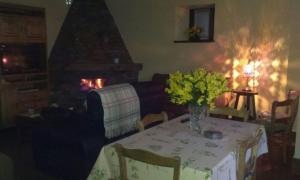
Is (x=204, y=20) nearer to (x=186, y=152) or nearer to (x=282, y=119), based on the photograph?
(x=282, y=119)

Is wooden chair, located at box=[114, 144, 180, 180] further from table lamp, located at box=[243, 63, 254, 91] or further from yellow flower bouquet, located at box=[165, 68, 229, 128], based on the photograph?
table lamp, located at box=[243, 63, 254, 91]

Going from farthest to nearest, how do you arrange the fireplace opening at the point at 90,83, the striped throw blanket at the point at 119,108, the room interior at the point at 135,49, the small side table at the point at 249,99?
the fireplace opening at the point at 90,83, the small side table at the point at 249,99, the room interior at the point at 135,49, the striped throw blanket at the point at 119,108

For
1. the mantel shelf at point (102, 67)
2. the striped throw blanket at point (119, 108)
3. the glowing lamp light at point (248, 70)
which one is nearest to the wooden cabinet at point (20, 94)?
the mantel shelf at point (102, 67)

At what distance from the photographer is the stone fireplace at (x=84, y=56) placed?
586 centimetres

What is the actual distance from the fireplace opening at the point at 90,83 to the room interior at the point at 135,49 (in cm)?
2

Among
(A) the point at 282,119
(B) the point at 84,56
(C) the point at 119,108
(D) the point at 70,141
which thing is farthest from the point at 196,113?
(B) the point at 84,56

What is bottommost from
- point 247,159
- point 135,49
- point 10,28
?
point 247,159

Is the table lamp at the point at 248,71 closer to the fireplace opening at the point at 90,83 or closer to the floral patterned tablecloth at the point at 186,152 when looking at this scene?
the floral patterned tablecloth at the point at 186,152

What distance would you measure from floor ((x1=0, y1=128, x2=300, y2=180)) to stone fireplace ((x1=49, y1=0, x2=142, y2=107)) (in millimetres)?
1838

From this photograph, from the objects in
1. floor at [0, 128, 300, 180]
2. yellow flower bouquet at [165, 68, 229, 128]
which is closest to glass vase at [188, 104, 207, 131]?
yellow flower bouquet at [165, 68, 229, 128]

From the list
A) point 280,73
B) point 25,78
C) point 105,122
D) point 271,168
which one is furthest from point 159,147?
point 25,78

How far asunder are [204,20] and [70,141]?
3.89 meters

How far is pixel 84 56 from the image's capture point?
20.1 feet

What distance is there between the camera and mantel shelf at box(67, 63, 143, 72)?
5789mm
